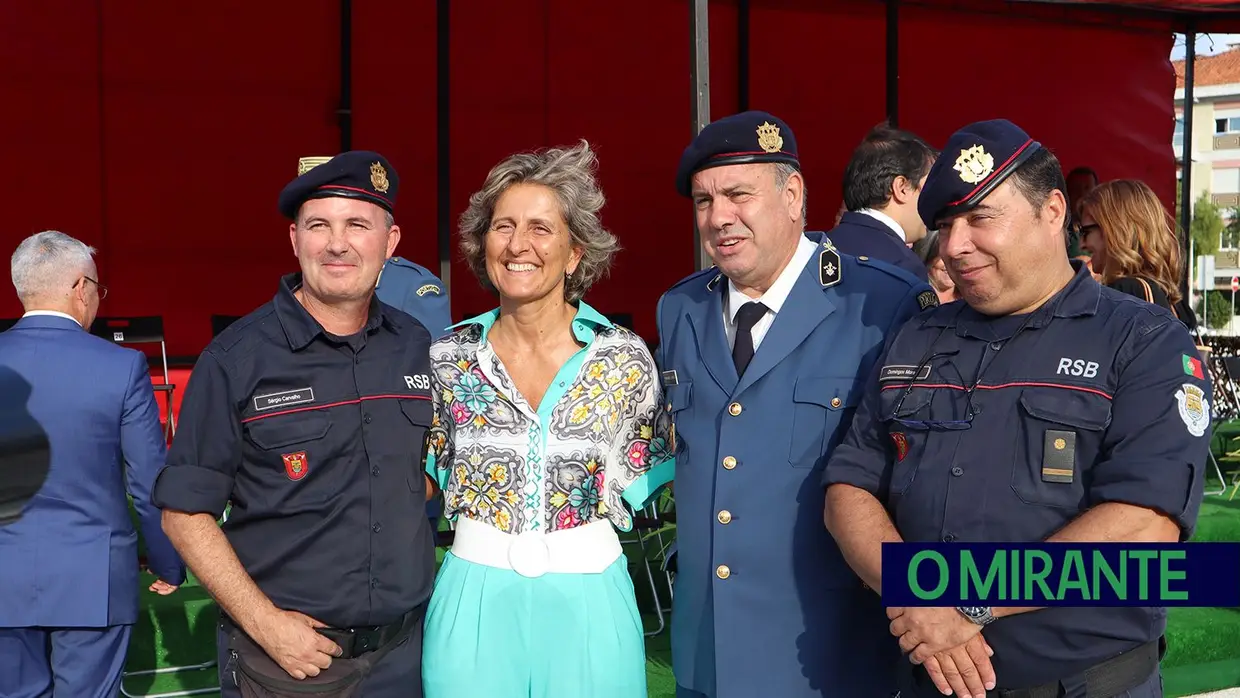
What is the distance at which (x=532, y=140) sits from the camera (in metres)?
8.99

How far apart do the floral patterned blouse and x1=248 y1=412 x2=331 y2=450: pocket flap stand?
30 cm

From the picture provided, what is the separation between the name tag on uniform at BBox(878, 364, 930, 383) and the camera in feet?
7.57

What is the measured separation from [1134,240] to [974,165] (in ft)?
7.18

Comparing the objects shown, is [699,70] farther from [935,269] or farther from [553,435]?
[553,435]

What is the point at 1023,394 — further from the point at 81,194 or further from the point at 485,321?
the point at 81,194

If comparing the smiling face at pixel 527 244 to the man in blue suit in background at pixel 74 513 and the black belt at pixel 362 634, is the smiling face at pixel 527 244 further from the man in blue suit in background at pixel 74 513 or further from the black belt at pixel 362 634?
the man in blue suit in background at pixel 74 513

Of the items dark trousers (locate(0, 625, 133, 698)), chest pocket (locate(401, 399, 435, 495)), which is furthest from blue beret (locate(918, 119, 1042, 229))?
dark trousers (locate(0, 625, 133, 698))

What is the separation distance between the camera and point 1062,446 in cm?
209

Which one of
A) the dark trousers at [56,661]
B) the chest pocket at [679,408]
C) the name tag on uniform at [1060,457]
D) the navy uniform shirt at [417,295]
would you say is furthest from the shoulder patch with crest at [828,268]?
the dark trousers at [56,661]

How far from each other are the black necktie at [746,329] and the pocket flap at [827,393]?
0.53 ft

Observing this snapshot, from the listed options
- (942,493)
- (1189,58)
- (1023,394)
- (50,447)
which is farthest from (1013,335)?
(1189,58)

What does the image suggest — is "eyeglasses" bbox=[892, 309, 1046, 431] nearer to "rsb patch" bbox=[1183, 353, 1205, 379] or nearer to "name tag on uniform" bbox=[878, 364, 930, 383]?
"name tag on uniform" bbox=[878, 364, 930, 383]

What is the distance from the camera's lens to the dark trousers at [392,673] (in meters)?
2.55

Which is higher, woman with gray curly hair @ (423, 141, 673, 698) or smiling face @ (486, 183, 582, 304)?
smiling face @ (486, 183, 582, 304)
